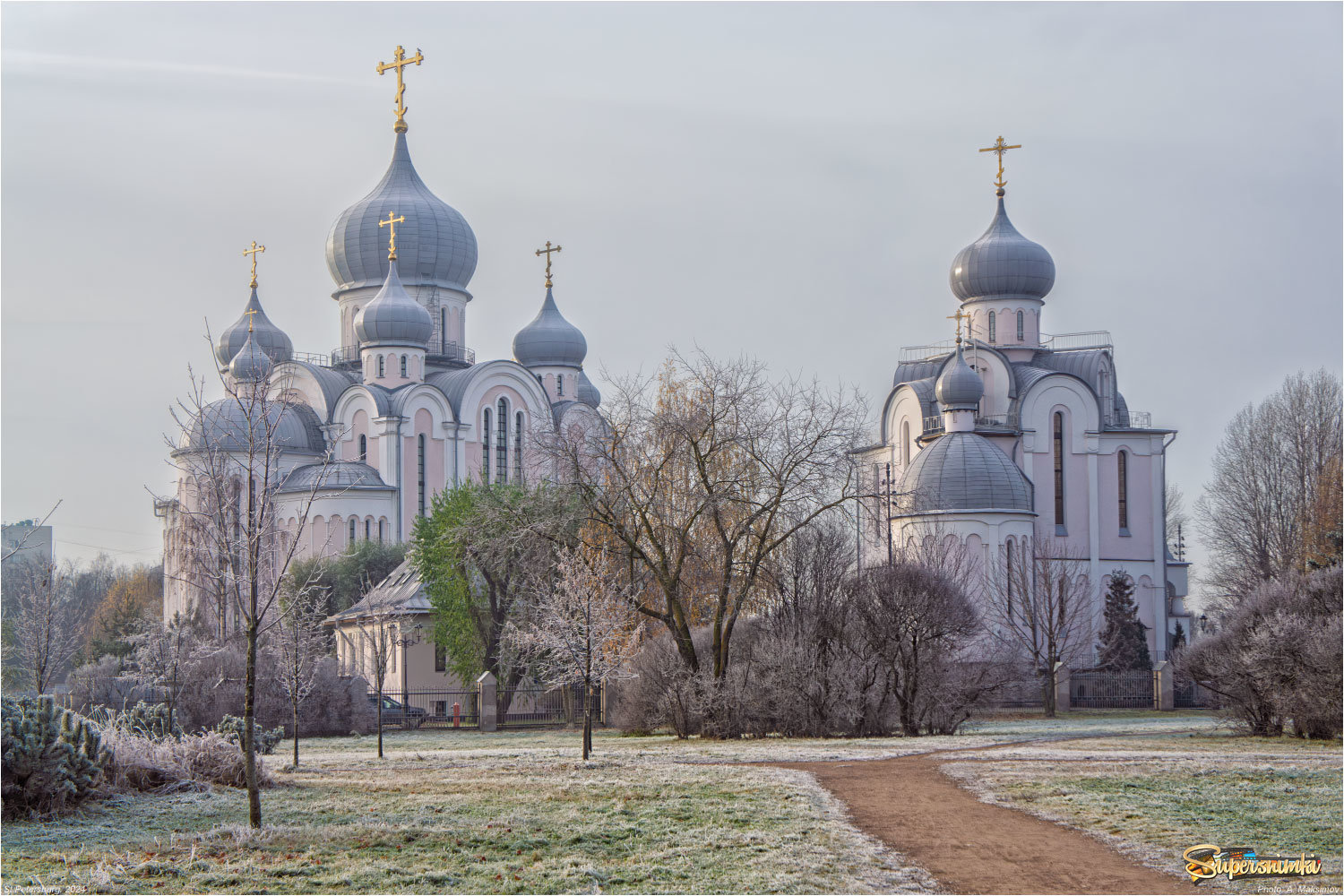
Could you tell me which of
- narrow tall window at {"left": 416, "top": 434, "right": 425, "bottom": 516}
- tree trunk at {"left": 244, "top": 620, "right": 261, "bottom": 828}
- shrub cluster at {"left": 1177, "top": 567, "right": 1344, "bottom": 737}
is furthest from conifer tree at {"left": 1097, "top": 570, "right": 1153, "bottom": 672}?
tree trunk at {"left": 244, "top": 620, "right": 261, "bottom": 828}

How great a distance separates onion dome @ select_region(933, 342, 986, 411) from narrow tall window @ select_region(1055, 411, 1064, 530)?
3665 mm

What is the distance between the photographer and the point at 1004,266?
5247cm

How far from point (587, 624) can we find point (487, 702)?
12294 mm

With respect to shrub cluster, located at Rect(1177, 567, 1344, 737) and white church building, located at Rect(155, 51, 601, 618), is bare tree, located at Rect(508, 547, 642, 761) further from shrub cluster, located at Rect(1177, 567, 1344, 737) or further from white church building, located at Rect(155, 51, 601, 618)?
white church building, located at Rect(155, 51, 601, 618)

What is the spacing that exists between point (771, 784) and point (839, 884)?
17.9ft

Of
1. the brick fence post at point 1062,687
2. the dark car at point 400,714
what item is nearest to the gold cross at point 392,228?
the dark car at point 400,714

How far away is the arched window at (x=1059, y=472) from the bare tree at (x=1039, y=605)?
264cm

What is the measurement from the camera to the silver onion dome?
62.0 metres

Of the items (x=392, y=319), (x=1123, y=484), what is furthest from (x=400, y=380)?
(x=1123, y=484)

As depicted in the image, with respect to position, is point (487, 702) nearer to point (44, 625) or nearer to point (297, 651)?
point (297, 651)

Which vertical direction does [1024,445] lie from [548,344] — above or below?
below

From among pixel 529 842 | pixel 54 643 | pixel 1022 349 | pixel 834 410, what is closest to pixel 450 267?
pixel 1022 349

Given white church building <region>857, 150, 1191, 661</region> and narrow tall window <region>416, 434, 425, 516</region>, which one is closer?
white church building <region>857, 150, 1191, 661</region>

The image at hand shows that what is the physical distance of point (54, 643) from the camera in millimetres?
35719
